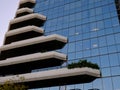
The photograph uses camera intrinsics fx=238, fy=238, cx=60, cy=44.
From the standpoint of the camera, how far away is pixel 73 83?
34719 mm

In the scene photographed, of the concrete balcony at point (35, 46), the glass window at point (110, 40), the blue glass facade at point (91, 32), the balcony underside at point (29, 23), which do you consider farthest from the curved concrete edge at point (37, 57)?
the balcony underside at point (29, 23)

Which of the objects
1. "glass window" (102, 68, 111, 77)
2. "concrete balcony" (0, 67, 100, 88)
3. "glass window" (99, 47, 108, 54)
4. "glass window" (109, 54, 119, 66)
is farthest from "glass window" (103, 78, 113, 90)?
"glass window" (99, 47, 108, 54)

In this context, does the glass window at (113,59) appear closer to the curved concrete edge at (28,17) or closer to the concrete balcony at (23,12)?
the curved concrete edge at (28,17)

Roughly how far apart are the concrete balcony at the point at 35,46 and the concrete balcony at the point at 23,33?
266cm

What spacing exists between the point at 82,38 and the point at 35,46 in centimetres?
911

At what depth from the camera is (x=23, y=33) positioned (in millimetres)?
45438

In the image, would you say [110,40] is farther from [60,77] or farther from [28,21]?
[28,21]

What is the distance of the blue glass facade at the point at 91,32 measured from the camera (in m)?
32.8

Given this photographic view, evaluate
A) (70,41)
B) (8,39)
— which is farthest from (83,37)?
(8,39)

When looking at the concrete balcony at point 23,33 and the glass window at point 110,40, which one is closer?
the glass window at point 110,40

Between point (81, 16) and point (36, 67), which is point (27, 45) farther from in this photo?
point (81, 16)

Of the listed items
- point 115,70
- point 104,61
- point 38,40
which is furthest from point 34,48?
point 115,70

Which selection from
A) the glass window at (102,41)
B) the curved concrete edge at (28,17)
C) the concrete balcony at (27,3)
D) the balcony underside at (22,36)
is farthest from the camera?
the concrete balcony at (27,3)

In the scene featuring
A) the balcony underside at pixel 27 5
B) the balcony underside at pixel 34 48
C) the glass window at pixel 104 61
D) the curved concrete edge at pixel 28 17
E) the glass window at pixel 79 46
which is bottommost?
the glass window at pixel 104 61
